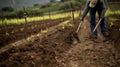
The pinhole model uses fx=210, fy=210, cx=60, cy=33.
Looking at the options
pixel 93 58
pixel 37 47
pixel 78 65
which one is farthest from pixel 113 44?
pixel 37 47

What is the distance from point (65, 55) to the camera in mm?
6035

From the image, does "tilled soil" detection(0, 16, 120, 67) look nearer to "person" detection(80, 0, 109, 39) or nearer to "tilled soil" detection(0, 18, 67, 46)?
"person" detection(80, 0, 109, 39)

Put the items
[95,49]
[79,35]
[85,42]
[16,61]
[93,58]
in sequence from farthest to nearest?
[79,35] < [85,42] < [95,49] < [93,58] < [16,61]

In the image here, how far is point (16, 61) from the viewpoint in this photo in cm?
543

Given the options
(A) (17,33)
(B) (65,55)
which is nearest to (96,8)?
(B) (65,55)

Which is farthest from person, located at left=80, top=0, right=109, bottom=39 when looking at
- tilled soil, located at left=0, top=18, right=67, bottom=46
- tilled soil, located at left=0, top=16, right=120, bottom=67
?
tilled soil, located at left=0, top=18, right=67, bottom=46

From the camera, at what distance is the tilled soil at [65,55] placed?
17.9ft

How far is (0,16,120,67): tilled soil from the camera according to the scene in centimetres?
544

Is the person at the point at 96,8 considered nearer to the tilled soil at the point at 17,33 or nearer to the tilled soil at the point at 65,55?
the tilled soil at the point at 65,55

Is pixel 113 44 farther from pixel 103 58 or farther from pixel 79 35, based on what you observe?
pixel 79 35

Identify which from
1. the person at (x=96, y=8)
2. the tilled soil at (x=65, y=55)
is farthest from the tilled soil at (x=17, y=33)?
the person at (x=96, y=8)

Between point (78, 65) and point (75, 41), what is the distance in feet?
6.04

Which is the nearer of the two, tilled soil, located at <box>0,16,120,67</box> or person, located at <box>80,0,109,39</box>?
tilled soil, located at <box>0,16,120,67</box>

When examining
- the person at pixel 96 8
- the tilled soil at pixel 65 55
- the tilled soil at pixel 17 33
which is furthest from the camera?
the tilled soil at pixel 17 33
